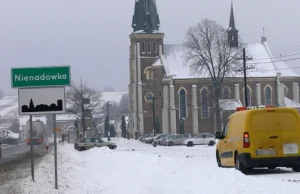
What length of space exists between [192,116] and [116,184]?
8579 centimetres

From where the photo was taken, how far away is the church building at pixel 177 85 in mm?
102875

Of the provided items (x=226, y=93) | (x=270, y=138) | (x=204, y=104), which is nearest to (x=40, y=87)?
(x=270, y=138)

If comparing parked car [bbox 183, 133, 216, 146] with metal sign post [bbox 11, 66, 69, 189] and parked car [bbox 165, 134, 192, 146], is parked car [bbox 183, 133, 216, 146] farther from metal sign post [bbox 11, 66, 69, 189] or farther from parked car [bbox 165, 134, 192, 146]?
metal sign post [bbox 11, 66, 69, 189]

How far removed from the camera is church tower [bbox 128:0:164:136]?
107 meters

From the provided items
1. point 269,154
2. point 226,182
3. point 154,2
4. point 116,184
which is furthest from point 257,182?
point 154,2

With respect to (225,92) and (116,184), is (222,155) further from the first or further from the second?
(225,92)

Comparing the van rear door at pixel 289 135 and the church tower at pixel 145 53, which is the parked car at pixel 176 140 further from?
the van rear door at pixel 289 135

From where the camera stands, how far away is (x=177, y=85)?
104 meters

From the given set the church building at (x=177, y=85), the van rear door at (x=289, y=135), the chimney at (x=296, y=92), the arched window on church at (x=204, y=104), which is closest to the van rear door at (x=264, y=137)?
the van rear door at (x=289, y=135)

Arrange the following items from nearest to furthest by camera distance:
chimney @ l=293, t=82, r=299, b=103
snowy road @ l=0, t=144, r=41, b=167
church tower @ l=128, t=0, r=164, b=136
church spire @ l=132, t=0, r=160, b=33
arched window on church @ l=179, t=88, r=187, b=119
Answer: snowy road @ l=0, t=144, r=41, b=167 < arched window on church @ l=179, t=88, r=187, b=119 < chimney @ l=293, t=82, r=299, b=103 < church spire @ l=132, t=0, r=160, b=33 < church tower @ l=128, t=0, r=164, b=136

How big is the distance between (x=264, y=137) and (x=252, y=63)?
95.3 m

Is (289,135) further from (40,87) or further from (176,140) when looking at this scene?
(176,140)

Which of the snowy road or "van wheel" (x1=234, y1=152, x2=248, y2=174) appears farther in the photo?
the snowy road

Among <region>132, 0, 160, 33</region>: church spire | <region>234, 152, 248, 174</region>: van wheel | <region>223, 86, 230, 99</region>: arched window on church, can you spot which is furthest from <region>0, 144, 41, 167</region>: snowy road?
<region>132, 0, 160, 33</region>: church spire
